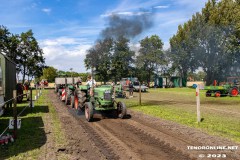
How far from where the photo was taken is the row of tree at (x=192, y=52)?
107 ft

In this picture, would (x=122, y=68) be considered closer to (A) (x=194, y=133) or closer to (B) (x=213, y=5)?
(B) (x=213, y=5)

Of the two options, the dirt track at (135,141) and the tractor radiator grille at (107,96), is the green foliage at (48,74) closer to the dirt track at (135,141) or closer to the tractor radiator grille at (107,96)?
the tractor radiator grille at (107,96)

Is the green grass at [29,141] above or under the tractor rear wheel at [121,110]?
under

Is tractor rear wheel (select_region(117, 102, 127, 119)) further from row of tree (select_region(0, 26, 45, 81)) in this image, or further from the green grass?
row of tree (select_region(0, 26, 45, 81))

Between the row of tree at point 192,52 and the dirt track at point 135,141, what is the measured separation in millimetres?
15410

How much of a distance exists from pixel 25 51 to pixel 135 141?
147ft

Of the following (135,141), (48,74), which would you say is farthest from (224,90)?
(48,74)

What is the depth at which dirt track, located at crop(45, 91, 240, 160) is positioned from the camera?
18.9 ft

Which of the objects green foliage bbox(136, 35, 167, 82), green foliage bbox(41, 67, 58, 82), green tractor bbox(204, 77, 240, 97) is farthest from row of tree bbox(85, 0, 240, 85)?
green foliage bbox(41, 67, 58, 82)

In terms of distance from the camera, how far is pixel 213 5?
40.8 m

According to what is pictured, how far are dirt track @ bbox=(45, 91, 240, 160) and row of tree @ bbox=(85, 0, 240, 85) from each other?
1541cm

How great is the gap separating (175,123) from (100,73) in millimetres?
40196

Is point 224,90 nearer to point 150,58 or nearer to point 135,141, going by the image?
point 135,141

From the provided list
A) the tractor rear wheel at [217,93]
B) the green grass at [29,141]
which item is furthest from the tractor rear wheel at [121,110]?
the tractor rear wheel at [217,93]
